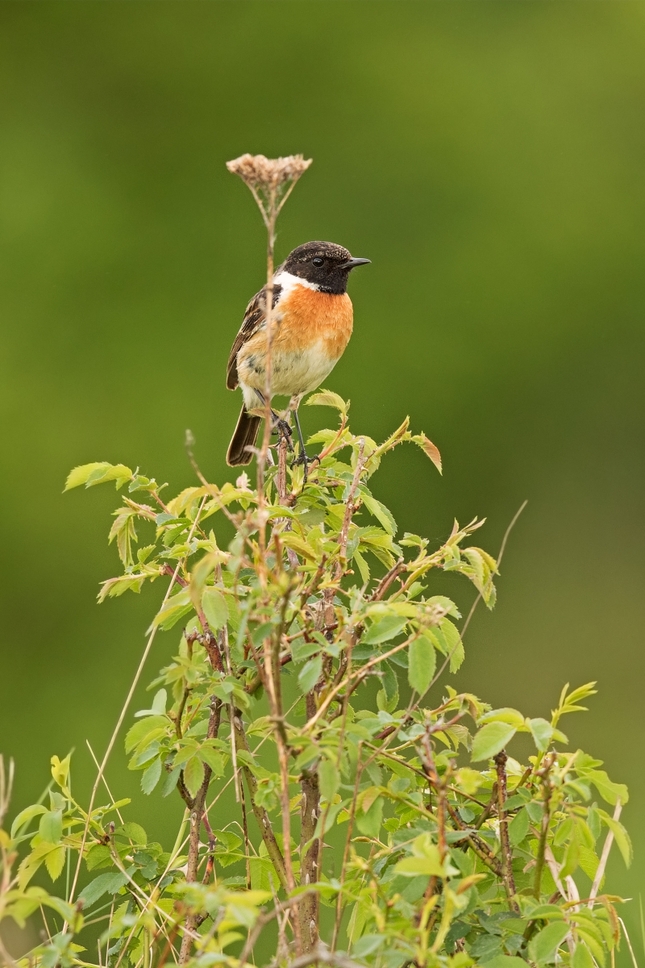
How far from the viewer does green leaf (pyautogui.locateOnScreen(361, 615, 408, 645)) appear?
80.6 inches

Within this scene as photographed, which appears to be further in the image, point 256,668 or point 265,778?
point 256,668

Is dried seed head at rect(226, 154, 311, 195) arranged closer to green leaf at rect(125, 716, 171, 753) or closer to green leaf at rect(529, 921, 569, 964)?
green leaf at rect(125, 716, 171, 753)

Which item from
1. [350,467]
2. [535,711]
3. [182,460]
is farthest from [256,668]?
[182,460]

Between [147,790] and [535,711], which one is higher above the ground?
[147,790]

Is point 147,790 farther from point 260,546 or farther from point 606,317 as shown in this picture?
point 606,317

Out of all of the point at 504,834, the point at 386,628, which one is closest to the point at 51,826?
the point at 386,628

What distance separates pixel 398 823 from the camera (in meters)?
2.29

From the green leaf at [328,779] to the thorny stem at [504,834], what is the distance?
1.19 feet

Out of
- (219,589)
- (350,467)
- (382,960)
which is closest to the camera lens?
(382,960)

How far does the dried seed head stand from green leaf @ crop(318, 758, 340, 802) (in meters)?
0.96

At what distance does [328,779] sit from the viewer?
1938mm

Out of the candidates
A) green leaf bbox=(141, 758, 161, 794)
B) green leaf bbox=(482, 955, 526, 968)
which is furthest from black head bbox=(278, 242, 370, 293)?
green leaf bbox=(482, 955, 526, 968)

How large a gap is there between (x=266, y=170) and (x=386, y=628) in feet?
2.65

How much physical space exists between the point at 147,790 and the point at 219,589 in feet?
1.31
